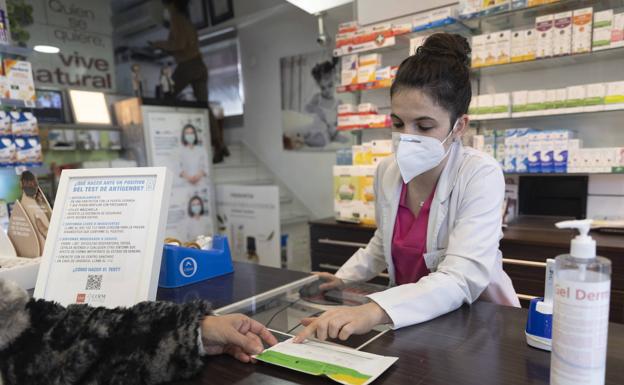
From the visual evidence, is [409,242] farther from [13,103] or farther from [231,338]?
[13,103]

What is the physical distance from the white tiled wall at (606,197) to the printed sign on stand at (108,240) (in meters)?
2.72

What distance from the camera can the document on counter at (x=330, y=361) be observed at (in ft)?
2.66

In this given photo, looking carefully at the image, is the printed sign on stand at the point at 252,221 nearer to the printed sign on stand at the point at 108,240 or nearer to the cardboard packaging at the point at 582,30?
the cardboard packaging at the point at 582,30

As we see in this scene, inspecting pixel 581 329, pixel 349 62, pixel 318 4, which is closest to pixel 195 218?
pixel 349 62

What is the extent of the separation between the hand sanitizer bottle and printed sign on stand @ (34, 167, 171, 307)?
36.5 inches

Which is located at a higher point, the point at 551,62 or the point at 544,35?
the point at 544,35

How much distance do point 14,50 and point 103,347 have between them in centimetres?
300

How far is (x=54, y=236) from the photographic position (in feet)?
4.03

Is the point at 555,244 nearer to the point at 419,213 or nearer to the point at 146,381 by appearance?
the point at 419,213

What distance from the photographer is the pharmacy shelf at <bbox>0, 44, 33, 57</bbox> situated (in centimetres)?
288

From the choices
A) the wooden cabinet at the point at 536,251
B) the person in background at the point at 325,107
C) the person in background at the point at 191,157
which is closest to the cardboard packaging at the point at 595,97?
the wooden cabinet at the point at 536,251

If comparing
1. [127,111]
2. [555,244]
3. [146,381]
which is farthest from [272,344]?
[127,111]

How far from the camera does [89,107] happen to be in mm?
4711

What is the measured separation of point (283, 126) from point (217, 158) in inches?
39.2
